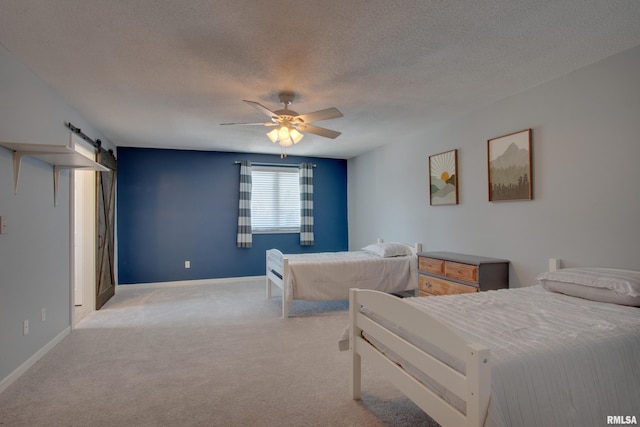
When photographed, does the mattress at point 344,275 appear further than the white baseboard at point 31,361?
Yes

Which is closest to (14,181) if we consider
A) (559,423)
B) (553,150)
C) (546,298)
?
(559,423)

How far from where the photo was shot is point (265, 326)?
371cm

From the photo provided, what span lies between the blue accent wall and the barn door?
46 centimetres

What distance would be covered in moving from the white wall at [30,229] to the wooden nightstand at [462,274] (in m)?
3.73

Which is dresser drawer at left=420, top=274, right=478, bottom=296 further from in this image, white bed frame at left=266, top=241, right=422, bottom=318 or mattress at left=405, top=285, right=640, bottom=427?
mattress at left=405, top=285, right=640, bottom=427

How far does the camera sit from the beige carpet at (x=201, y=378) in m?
2.04

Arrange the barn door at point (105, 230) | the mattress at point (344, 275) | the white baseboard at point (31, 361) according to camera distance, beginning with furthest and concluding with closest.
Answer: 1. the barn door at point (105, 230)
2. the mattress at point (344, 275)
3. the white baseboard at point (31, 361)

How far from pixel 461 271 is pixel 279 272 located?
2.16 metres

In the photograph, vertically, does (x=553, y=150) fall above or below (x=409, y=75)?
below

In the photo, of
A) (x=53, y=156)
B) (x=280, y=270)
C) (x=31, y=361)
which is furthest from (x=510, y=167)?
(x=31, y=361)

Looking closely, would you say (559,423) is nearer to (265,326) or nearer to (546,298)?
(546,298)

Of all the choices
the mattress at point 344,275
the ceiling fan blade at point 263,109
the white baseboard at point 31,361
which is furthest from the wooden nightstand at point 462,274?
the white baseboard at point 31,361

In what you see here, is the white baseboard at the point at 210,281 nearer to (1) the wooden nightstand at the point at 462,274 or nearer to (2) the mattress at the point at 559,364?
(1) the wooden nightstand at the point at 462,274

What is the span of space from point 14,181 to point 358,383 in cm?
287
